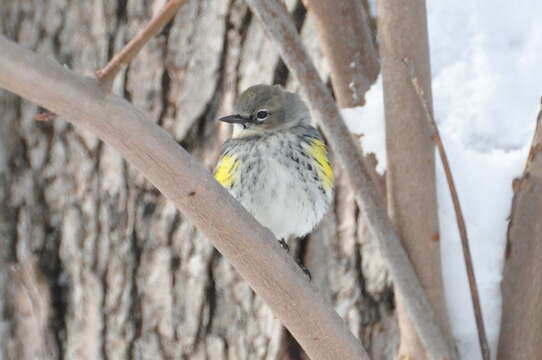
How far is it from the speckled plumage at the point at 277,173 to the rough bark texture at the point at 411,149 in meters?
0.36

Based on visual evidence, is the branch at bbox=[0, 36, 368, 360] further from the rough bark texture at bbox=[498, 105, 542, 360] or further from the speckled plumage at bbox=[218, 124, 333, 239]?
the speckled plumage at bbox=[218, 124, 333, 239]

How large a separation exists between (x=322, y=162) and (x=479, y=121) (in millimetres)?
534

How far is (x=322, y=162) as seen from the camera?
2.73 m

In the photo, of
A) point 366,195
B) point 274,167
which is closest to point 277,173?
point 274,167

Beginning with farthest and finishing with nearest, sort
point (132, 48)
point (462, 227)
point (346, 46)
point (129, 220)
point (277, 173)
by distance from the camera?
point (129, 220), point (277, 173), point (346, 46), point (462, 227), point (132, 48)

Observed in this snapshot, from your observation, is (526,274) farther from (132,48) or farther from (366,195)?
(132,48)

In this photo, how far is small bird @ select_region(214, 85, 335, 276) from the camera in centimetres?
264

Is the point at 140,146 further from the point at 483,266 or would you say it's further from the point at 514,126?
the point at 514,126

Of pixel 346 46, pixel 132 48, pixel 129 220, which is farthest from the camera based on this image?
pixel 129 220

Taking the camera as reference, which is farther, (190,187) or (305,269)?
(305,269)

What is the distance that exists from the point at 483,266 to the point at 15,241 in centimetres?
180

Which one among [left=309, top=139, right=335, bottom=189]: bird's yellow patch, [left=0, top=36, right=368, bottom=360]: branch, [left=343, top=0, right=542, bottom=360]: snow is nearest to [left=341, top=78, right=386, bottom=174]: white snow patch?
[left=343, top=0, right=542, bottom=360]: snow

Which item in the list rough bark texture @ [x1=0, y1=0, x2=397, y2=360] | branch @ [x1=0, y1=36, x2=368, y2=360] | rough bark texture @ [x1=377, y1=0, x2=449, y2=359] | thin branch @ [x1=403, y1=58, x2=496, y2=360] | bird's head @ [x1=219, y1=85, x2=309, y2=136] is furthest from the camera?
rough bark texture @ [x1=0, y1=0, x2=397, y2=360]

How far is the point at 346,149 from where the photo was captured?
2.28 meters
